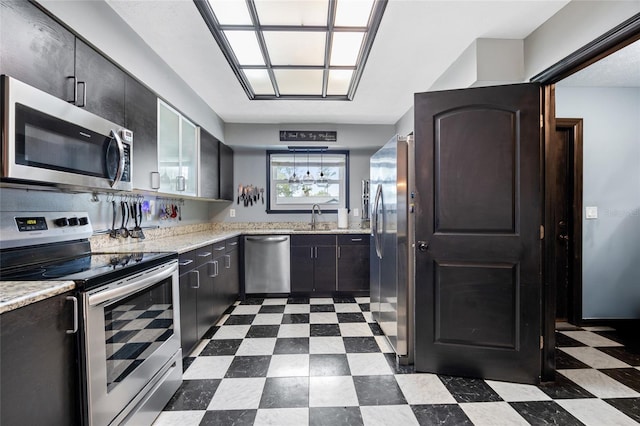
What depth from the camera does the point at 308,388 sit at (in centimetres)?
184

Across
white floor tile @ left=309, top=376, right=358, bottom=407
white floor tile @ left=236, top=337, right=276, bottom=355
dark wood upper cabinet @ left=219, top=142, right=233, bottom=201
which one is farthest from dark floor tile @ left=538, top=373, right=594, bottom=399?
dark wood upper cabinet @ left=219, top=142, right=233, bottom=201

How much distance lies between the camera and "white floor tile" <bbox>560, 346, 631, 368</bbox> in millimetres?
2082

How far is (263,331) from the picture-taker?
2.72 meters

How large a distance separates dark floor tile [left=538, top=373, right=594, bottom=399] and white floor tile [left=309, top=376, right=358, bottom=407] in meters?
1.20

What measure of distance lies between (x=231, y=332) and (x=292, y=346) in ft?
2.20

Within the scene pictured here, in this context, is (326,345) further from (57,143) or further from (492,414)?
(57,143)

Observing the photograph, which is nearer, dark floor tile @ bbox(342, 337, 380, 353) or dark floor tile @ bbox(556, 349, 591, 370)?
dark floor tile @ bbox(556, 349, 591, 370)

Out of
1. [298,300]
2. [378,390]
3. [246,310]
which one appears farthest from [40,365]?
[298,300]

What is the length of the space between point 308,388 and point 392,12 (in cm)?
240

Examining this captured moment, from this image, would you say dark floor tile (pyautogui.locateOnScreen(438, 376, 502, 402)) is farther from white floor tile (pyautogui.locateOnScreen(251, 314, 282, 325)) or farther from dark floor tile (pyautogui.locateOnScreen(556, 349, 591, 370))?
white floor tile (pyautogui.locateOnScreen(251, 314, 282, 325))

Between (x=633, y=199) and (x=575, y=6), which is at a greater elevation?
(x=575, y=6)

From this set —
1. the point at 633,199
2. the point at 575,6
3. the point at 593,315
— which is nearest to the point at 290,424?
the point at 575,6

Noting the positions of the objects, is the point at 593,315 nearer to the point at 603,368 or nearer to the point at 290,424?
the point at 603,368

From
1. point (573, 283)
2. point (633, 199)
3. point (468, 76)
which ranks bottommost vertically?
point (573, 283)
